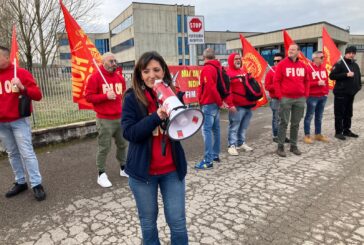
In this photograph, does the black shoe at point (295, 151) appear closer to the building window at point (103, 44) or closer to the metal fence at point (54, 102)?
the metal fence at point (54, 102)

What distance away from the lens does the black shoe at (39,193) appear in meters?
4.04

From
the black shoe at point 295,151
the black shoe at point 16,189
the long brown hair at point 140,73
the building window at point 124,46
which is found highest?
the building window at point 124,46

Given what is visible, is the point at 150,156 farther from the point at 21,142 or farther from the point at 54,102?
the point at 54,102

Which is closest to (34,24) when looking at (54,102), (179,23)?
(54,102)

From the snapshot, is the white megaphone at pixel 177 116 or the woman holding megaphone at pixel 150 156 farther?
the woman holding megaphone at pixel 150 156

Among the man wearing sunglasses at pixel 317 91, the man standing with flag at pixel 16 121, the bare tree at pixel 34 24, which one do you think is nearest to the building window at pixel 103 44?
the bare tree at pixel 34 24

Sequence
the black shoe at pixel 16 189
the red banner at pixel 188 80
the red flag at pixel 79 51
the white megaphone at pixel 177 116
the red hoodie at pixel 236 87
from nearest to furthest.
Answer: the white megaphone at pixel 177 116, the black shoe at pixel 16 189, the red flag at pixel 79 51, the red hoodie at pixel 236 87, the red banner at pixel 188 80

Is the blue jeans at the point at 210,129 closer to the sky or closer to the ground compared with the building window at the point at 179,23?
closer to the ground

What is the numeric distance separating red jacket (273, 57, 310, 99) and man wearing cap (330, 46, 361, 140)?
5.47 feet

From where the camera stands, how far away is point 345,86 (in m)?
6.75

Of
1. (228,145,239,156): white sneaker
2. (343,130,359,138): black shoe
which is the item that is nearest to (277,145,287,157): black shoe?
(228,145,239,156): white sneaker

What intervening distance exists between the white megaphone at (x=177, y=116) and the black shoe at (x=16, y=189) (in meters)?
3.39

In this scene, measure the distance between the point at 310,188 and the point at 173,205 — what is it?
2755mm

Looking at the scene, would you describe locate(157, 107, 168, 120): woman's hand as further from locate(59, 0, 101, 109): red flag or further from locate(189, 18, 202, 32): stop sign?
locate(189, 18, 202, 32): stop sign
